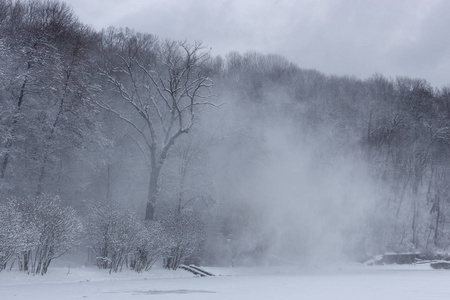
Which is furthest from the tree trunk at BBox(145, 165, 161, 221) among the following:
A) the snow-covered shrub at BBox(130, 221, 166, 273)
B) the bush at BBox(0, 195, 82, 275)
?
the bush at BBox(0, 195, 82, 275)

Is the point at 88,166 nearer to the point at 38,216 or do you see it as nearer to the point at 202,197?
the point at 202,197

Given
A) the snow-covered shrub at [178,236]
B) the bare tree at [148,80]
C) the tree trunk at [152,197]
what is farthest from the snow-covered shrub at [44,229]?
the bare tree at [148,80]

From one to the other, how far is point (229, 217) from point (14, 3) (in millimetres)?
23454

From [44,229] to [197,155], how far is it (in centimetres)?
2361

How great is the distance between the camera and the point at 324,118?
60.2 m

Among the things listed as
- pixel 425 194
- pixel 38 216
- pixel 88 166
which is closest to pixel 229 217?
pixel 88 166

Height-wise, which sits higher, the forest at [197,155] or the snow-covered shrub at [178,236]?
the forest at [197,155]

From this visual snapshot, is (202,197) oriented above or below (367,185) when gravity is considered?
below

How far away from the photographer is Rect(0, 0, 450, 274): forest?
28859mm

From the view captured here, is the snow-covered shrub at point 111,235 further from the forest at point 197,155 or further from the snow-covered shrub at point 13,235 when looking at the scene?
the snow-covered shrub at point 13,235

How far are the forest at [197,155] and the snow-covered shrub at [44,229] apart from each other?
2.7 inches

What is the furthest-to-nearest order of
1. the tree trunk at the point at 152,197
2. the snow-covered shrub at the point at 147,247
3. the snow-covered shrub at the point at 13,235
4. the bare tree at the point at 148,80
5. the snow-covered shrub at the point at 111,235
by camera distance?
1. the bare tree at the point at 148,80
2. the tree trunk at the point at 152,197
3. the snow-covered shrub at the point at 147,247
4. the snow-covered shrub at the point at 111,235
5. the snow-covered shrub at the point at 13,235

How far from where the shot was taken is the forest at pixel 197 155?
28.9 m

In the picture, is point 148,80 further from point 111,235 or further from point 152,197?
point 111,235
